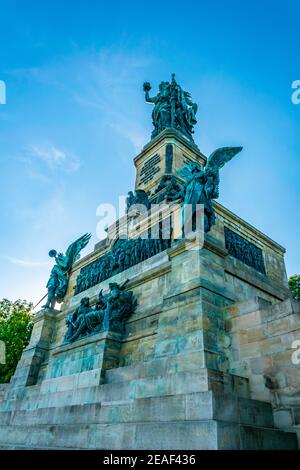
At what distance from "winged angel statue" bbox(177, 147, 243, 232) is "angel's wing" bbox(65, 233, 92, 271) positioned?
30.0 ft

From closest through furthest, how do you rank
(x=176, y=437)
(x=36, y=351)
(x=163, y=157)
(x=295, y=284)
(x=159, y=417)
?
1. (x=176, y=437)
2. (x=159, y=417)
3. (x=36, y=351)
4. (x=163, y=157)
5. (x=295, y=284)

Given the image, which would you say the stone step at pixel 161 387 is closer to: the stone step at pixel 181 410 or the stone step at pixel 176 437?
the stone step at pixel 181 410

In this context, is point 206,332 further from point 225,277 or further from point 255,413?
Answer: point 225,277

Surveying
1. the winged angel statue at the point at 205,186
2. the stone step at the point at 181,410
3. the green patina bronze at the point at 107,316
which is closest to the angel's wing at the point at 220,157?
the winged angel statue at the point at 205,186

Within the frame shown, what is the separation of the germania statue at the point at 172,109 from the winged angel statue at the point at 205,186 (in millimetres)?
11923

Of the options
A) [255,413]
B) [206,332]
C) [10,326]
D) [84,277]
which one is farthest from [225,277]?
[10,326]

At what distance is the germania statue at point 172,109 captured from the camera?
23.6m

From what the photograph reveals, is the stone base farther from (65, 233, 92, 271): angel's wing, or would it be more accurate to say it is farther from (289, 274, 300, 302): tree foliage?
(289, 274, 300, 302): tree foliage

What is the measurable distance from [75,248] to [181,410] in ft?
47.0

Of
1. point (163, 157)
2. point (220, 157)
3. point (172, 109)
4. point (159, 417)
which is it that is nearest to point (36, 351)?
point (159, 417)

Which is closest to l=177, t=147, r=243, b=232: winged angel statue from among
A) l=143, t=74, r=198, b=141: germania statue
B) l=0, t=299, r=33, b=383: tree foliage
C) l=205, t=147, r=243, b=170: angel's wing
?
l=205, t=147, r=243, b=170: angel's wing

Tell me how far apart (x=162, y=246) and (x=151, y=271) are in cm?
119

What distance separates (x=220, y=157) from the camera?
11.7 m

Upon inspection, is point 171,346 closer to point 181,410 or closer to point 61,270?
point 181,410
